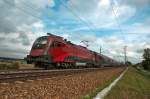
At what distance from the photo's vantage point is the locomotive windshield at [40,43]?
92.2 ft

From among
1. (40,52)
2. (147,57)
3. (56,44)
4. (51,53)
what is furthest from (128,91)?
(147,57)

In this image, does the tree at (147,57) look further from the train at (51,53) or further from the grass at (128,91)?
the grass at (128,91)

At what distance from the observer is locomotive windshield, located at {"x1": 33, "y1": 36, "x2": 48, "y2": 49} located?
92.2ft

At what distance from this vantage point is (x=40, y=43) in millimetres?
28531

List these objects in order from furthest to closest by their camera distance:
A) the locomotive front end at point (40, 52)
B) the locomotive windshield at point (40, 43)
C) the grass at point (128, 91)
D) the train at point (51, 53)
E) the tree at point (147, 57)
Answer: the tree at point (147, 57) < the locomotive windshield at point (40, 43) < the train at point (51, 53) < the locomotive front end at point (40, 52) < the grass at point (128, 91)

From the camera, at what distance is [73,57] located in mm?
35531

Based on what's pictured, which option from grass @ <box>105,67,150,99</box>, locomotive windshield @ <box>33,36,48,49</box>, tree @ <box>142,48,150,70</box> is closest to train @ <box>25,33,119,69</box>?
locomotive windshield @ <box>33,36,48,49</box>

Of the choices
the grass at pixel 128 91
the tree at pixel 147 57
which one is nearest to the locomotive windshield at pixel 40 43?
the grass at pixel 128 91

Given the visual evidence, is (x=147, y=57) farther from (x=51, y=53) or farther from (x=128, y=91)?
(x=128, y=91)

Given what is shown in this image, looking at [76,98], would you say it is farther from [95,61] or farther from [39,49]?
[95,61]

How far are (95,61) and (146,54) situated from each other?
7164 centimetres

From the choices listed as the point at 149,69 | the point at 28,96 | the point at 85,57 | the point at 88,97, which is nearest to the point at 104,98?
the point at 88,97

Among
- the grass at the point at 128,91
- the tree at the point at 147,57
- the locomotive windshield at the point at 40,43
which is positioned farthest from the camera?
the tree at the point at 147,57

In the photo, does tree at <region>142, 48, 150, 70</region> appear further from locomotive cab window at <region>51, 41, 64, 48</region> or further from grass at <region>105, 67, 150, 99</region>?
grass at <region>105, 67, 150, 99</region>
